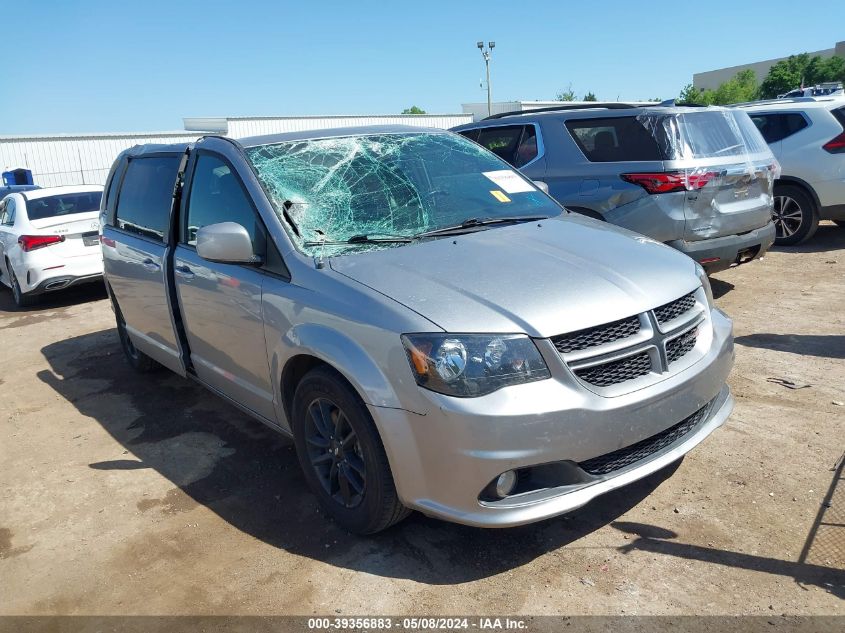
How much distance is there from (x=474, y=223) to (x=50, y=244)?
7.09m

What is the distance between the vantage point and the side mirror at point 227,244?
11.1 feet

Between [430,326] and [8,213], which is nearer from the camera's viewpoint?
[430,326]

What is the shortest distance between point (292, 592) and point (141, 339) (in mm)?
3015

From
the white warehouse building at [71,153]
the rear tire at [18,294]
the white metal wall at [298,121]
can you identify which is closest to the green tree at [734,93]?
the white metal wall at [298,121]

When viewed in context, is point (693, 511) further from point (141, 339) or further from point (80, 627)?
point (141, 339)

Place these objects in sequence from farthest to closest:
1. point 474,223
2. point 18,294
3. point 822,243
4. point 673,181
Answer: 1. point 18,294
2. point 822,243
3. point 673,181
4. point 474,223

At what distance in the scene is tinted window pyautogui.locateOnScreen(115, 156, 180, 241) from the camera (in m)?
4.61

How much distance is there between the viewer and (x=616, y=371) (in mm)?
2787

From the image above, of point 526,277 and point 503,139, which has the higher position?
point 503,139

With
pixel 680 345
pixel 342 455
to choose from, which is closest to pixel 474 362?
pixel 342 455

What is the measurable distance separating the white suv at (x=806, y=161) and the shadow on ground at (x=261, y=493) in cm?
646

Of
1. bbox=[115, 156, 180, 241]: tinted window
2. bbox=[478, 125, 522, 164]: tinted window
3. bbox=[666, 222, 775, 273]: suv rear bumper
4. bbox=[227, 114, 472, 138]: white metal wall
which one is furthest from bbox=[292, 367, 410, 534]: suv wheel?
bbox=[227, 114, 472, 138]: white metal wall

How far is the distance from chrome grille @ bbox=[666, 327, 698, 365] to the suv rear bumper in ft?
9.27

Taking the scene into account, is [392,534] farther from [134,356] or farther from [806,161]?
[806,161]
